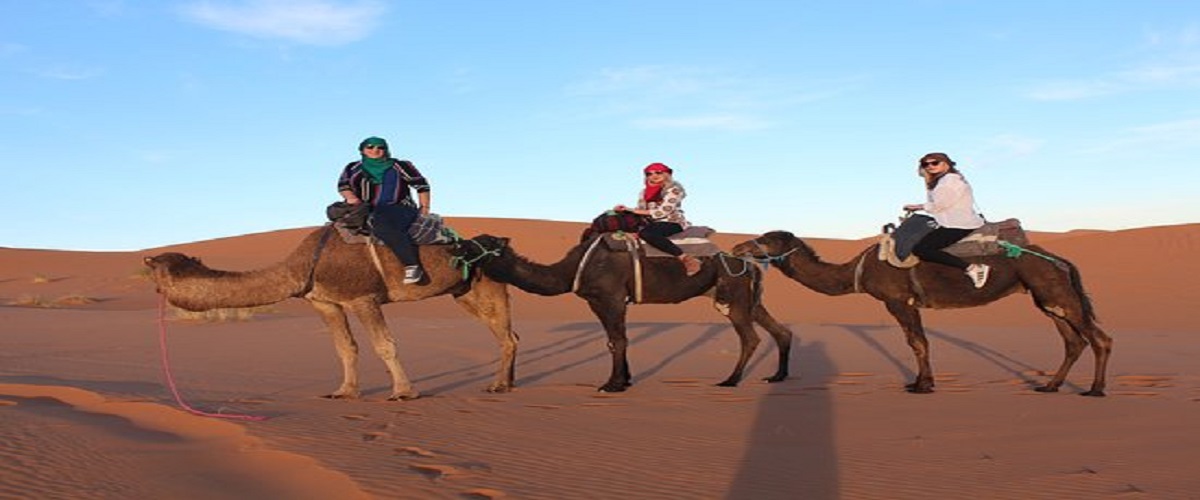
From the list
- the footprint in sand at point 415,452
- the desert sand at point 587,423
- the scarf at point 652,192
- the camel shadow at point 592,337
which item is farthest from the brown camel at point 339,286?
the footprint in sand at point 415,452

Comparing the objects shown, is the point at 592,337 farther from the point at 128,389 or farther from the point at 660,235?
the point at 128,389

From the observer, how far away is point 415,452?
6.20m

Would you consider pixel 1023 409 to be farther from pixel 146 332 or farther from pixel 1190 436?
pixel 146 332

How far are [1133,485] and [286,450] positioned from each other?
487 cm

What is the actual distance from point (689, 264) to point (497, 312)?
2.11m

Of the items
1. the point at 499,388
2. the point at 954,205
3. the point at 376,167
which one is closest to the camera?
the point at 376,167

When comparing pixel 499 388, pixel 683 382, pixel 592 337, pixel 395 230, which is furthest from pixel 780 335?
pixel 592 337

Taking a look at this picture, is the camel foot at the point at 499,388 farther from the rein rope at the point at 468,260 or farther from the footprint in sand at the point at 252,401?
the footprint in sand at the point at 252,401

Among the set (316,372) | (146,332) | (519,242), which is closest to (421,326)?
(146,332)

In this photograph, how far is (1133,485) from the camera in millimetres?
5496

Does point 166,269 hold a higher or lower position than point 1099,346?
higher

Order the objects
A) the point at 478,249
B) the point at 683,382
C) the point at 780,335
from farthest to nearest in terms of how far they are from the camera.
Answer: the point at 780,335 → the point at 683,382 → the point at 478,249

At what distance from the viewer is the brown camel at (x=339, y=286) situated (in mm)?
8242

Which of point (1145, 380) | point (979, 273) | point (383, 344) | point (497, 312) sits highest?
point (979, 273)
